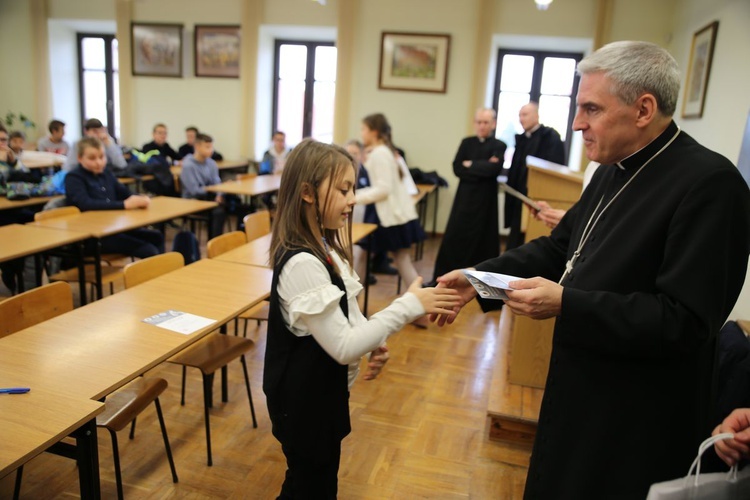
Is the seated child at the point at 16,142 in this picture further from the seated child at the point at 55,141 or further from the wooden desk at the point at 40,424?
the wooden desk at the point at 40,424

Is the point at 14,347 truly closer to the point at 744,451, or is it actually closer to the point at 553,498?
the point at 553,498

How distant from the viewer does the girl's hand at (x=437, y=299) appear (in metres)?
1.54

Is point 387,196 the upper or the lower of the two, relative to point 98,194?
upper

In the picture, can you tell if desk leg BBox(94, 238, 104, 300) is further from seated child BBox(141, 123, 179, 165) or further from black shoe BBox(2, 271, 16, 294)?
seated child BBox(141, 123, 179, 165)

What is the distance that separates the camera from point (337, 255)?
66.3 inches

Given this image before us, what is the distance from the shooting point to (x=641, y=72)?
46.8 inches

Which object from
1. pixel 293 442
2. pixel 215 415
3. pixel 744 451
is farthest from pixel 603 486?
pixel 215 415

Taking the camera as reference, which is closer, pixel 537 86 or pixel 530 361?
pixel 530 361

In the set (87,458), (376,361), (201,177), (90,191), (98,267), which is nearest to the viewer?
(87,458)

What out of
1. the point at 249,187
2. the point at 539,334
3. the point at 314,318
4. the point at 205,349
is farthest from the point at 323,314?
the point at 249,187

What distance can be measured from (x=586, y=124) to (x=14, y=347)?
6.15ft

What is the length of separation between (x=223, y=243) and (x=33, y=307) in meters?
1.34

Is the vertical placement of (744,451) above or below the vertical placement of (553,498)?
above

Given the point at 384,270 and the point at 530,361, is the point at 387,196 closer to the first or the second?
the point at 384,270
